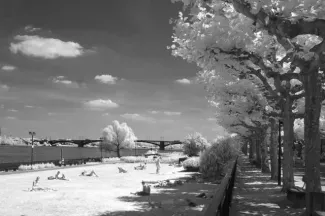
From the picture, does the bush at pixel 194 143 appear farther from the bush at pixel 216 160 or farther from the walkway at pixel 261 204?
the walkway at pixel 261 204

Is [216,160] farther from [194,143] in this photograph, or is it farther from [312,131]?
[194,143]

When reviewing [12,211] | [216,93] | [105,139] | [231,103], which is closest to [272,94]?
[216,93]

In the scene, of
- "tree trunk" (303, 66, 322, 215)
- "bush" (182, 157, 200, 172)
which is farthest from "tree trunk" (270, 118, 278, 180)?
"tree trunk" (303, 66, 322, 215)

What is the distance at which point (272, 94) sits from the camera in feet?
59.2

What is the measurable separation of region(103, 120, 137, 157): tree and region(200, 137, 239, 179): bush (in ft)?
240

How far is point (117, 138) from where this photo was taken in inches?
3991

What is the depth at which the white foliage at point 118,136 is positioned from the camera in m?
100

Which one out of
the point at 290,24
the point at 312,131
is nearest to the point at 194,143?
the point at 312,131

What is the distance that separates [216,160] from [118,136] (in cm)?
7586

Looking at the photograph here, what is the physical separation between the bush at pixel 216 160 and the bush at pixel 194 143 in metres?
24.9

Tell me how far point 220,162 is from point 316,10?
18.8 m

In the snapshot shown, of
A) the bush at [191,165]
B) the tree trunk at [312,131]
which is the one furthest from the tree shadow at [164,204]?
the bush at [191,165]

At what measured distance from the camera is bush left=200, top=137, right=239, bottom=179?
27375mm

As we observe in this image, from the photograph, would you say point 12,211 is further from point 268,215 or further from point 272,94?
point 272,94
